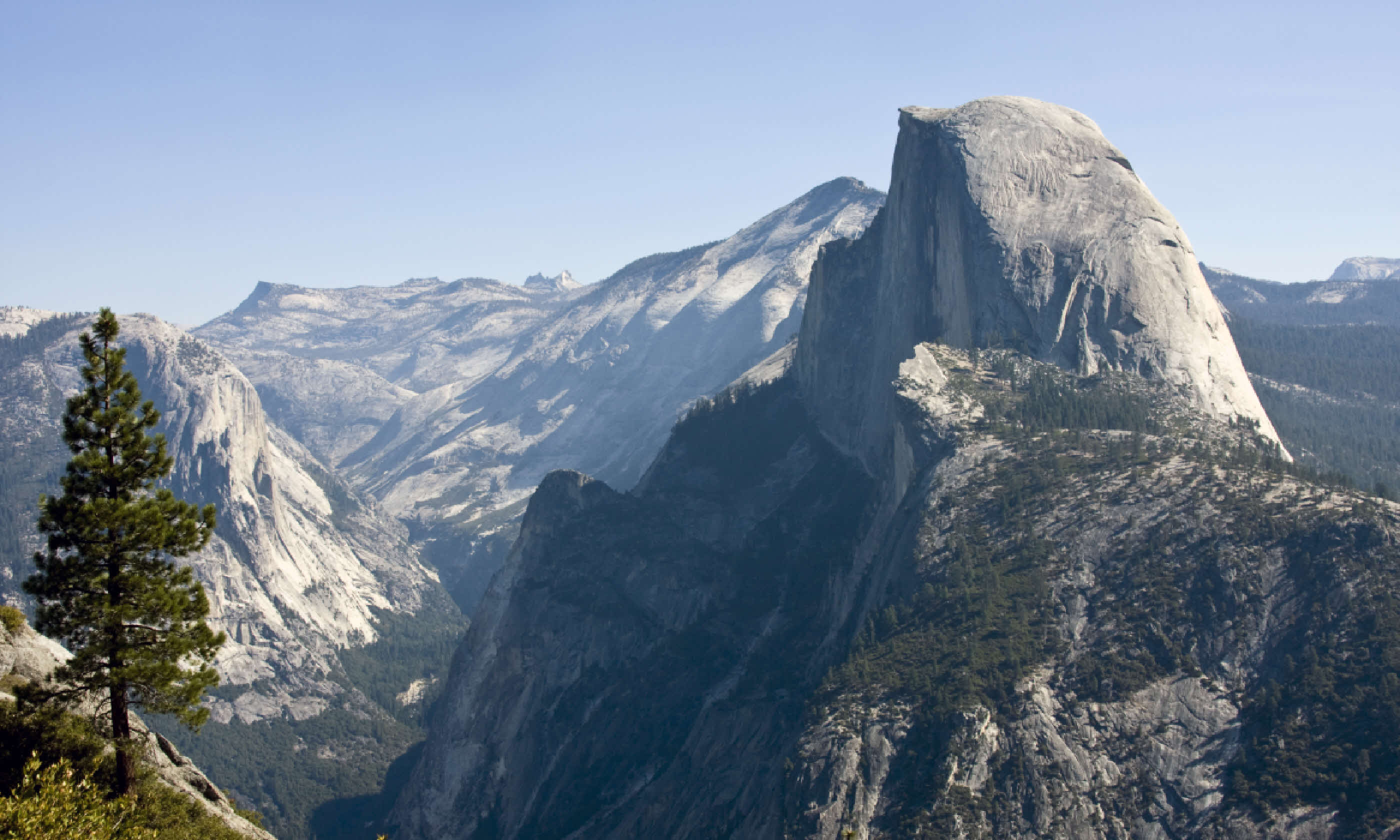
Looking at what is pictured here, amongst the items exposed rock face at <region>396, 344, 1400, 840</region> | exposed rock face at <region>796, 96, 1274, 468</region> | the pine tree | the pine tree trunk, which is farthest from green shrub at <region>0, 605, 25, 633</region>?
exposed rock face at <region>796, 96, 1274, 468</region>

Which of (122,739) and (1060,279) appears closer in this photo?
(122,739)

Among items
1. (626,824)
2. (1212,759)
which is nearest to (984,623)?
(1212,759)

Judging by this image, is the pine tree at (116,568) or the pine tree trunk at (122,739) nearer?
the pine tree at (116,568)

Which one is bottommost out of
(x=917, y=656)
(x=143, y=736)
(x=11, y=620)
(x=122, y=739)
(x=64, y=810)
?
(x=917, y=656)

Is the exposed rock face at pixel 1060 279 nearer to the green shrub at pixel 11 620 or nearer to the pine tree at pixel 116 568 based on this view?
the green shrub at pixel 11 620

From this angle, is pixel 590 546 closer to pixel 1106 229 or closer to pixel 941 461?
pixel 941 461

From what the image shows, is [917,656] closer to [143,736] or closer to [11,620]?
[143,736]

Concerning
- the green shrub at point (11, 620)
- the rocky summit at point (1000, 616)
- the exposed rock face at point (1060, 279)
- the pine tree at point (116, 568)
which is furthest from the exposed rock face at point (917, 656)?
the green shrub at point (11, 620)

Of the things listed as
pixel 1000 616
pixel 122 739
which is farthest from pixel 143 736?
pixel 1000 616
